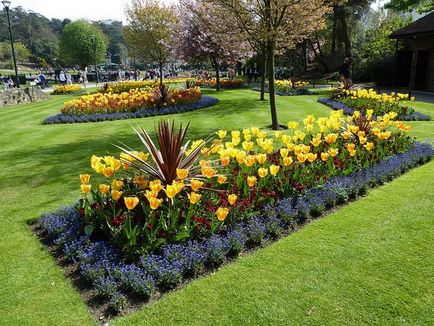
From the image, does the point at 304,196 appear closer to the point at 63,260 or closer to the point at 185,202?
the point at 185,202

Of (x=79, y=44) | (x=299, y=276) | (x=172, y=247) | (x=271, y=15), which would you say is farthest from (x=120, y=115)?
(x=79, y=44)

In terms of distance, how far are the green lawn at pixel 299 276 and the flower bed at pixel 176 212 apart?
23cm

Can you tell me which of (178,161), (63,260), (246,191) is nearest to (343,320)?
(246,191)

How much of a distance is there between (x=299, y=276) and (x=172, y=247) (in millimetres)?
1411

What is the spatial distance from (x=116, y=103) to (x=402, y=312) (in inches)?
577

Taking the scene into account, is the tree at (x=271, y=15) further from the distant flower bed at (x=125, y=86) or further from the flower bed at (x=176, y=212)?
the distant flower bed at (x=125, y=86)

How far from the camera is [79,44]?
57.6m

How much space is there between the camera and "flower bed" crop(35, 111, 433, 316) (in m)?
3.98

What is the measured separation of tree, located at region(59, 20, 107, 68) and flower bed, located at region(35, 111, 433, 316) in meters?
55.8

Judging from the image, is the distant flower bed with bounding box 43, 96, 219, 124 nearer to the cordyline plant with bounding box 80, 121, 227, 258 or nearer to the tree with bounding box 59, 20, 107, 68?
the cordyline plant with bounding box 80, 121, 227, 258

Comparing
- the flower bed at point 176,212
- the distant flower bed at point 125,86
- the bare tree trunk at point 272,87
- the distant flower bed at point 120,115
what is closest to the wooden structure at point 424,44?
the distant flower bed at point 120,115

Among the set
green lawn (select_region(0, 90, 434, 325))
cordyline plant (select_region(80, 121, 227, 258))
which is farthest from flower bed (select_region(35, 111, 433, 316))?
green lawn (select_region(0, 90, 434, 325))

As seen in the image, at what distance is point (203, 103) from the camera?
17688mm

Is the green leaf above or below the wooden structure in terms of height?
below
